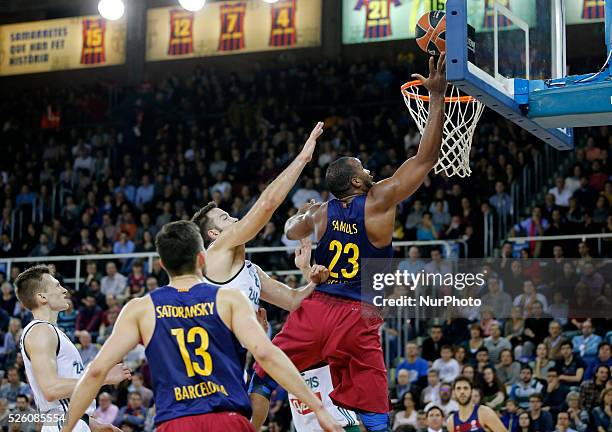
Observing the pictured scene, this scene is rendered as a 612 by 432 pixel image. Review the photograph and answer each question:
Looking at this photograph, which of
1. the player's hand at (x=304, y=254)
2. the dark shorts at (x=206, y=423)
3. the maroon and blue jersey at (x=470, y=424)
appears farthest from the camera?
the maroon and blue jersey at (x=470, y=424)

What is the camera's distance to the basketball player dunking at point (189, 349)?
4586mm

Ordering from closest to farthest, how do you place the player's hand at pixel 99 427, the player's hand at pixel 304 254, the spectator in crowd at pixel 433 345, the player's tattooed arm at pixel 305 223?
the player's hand at pixel 99 427, the player's tattooed arm at pixel 305 223, the player's hand at pixel 304 254, the spectator in crowd at pixel 433 345

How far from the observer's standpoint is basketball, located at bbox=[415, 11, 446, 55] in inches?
268

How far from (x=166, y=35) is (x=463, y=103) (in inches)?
623

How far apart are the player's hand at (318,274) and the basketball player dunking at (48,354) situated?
5.33 ft

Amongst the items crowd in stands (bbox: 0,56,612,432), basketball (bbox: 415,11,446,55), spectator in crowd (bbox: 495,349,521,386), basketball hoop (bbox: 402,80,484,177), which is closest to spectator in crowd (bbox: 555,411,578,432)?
crowd in stands (bbox: 0,56,612,432)

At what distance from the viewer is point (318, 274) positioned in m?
6.46

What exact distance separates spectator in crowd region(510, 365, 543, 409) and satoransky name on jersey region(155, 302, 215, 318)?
7.03 m

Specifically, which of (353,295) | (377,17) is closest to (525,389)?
(353,295)

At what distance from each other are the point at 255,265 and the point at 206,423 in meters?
2.25

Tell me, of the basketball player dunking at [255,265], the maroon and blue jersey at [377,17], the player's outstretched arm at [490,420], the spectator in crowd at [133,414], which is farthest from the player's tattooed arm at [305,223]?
the maroon and blue jersey at [377,17]

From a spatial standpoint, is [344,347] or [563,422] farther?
[563,422]

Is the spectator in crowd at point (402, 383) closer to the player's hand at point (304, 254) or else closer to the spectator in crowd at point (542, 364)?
the spectator in crowd at point (542, 364)

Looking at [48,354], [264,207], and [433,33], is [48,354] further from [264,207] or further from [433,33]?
[433,33]
